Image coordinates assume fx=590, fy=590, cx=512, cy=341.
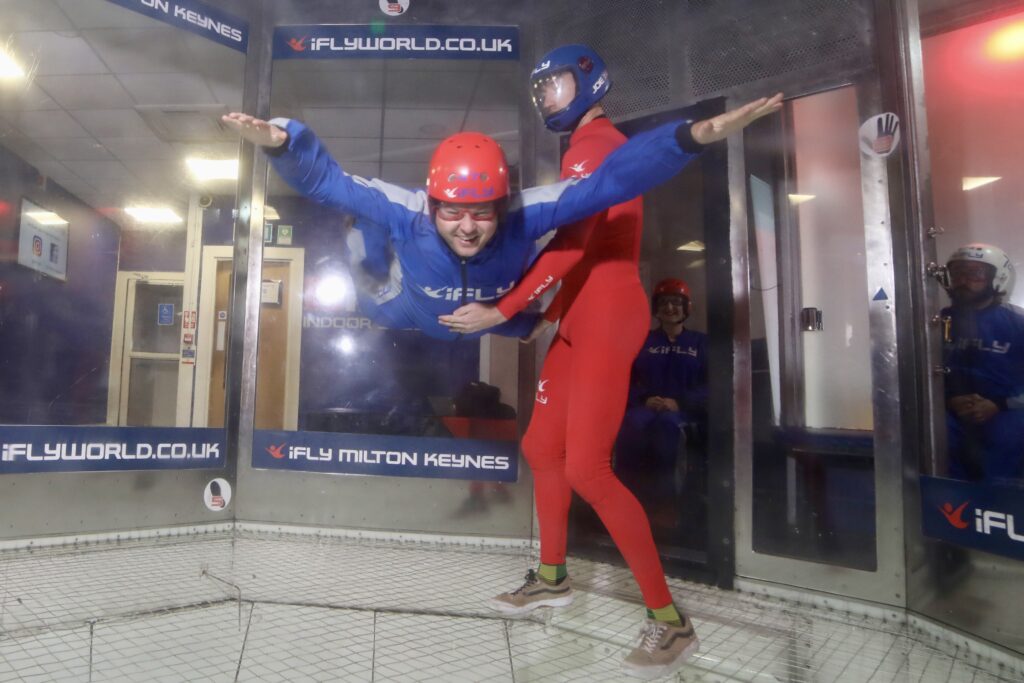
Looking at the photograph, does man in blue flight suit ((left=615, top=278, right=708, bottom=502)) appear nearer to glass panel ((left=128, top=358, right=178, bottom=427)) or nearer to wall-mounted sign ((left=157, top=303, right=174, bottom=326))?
glass panel ((left=128, top=358, right=178, bottom=427))

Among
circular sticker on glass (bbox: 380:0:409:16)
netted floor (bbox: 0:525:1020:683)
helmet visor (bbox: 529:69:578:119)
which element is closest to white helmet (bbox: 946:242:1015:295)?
netted floor (bbox: 0:525:1020:683)

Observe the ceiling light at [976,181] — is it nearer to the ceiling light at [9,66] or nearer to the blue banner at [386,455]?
the blue banner at [386,455]

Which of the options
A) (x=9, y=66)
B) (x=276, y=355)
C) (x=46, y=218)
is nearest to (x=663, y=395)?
(x=276, y=355)

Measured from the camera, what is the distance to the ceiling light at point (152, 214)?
3.32 m

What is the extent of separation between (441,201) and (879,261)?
1.79 m

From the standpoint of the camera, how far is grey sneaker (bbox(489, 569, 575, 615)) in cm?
208

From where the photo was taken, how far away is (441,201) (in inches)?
72.1

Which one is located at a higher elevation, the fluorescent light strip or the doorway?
the fluorescent light strip

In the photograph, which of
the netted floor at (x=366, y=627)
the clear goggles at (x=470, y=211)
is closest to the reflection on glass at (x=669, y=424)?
the netted floor at (x=366, y=627)

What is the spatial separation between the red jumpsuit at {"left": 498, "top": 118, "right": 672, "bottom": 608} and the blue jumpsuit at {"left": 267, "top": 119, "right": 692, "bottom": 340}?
0.31 feet

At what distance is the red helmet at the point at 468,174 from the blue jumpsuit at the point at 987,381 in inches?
72.4

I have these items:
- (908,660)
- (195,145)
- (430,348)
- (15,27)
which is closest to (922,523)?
(908,660)

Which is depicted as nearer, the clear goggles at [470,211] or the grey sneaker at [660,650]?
the grey sneaker at [660,650]

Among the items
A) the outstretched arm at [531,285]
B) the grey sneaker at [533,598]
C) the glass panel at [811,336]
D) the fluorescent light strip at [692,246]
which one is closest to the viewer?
the outstretched arm at [531,285]
